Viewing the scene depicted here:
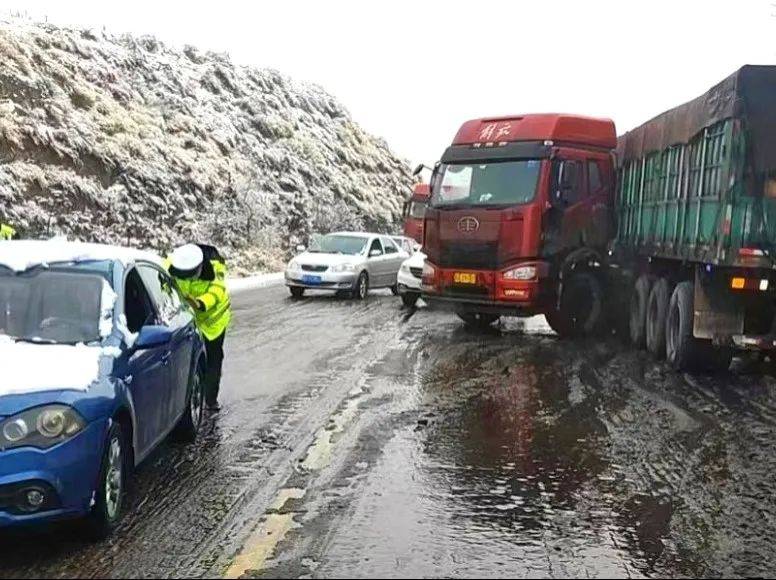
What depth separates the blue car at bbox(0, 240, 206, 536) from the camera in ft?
15.7

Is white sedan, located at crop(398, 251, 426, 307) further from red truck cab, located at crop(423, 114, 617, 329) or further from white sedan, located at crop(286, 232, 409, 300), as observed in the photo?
red truck cab, located at crop(423, 114, 617, 329)

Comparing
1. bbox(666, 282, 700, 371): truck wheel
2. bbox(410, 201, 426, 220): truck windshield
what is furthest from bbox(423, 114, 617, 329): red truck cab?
bbox(666, 282, 700, 371): truck wheel

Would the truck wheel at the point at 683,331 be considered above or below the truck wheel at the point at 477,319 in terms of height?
above

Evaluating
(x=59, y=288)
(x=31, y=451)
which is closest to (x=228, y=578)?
(x=31, y=451)

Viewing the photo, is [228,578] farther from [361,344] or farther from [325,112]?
[325,112]

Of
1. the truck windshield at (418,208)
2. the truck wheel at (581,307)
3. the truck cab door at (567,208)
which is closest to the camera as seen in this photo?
the truck cab door at (567,208)

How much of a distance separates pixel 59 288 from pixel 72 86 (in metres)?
31.6

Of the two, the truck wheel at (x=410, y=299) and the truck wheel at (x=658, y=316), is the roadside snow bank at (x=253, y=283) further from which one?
the truck wheel at (x=658, y=316)

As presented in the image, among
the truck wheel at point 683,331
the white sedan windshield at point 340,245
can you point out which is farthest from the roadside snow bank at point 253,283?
the truck wheel at point 683,331

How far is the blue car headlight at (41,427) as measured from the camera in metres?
4.75

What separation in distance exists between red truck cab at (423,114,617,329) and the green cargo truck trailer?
4.87 ft

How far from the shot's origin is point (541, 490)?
636cm

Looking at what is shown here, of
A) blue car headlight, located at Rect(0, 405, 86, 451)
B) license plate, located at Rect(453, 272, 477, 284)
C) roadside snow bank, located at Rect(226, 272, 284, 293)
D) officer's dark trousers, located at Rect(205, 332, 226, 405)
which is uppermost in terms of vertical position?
blue car headlight, located at Rect(0, 405, 86, 451)

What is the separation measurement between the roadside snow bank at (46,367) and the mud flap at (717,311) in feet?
23.5
